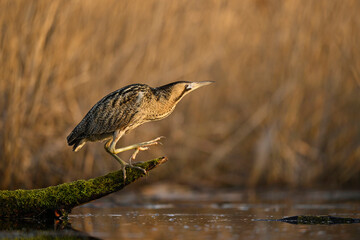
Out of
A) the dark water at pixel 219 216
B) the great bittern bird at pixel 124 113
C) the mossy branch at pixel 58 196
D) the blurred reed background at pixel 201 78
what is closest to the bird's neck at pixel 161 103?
the great bittern bird at pixel 124 113

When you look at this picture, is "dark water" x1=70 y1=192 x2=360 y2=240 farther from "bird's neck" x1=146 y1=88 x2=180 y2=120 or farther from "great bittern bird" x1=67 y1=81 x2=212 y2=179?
"bird's neck" x1=146 y1=88 x2=180 y2=120

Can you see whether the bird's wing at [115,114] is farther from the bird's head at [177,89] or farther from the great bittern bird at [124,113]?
the bird's head at [177,89]

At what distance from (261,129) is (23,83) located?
3761 mm

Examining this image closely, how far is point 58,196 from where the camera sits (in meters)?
5.40

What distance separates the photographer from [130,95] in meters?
5.74

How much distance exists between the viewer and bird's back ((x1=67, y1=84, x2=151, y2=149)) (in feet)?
18.7

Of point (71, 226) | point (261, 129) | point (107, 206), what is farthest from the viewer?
point (261, 129)

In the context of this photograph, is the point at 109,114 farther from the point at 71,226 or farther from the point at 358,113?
the point at 358,113

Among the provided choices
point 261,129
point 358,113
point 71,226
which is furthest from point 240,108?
point 71,226

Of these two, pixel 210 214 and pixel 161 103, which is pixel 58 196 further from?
pixel 210 214

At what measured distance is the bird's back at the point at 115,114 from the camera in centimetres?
570

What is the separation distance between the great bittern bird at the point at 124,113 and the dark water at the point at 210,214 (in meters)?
0.63

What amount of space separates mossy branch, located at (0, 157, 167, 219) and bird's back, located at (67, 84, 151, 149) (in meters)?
0.45

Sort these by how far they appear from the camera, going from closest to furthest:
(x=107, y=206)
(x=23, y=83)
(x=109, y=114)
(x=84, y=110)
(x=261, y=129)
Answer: (x=109, y=114)
(x=107, y=206)
(x=23, y=83)
(x=84, y=110)
(x=261, y=129)
